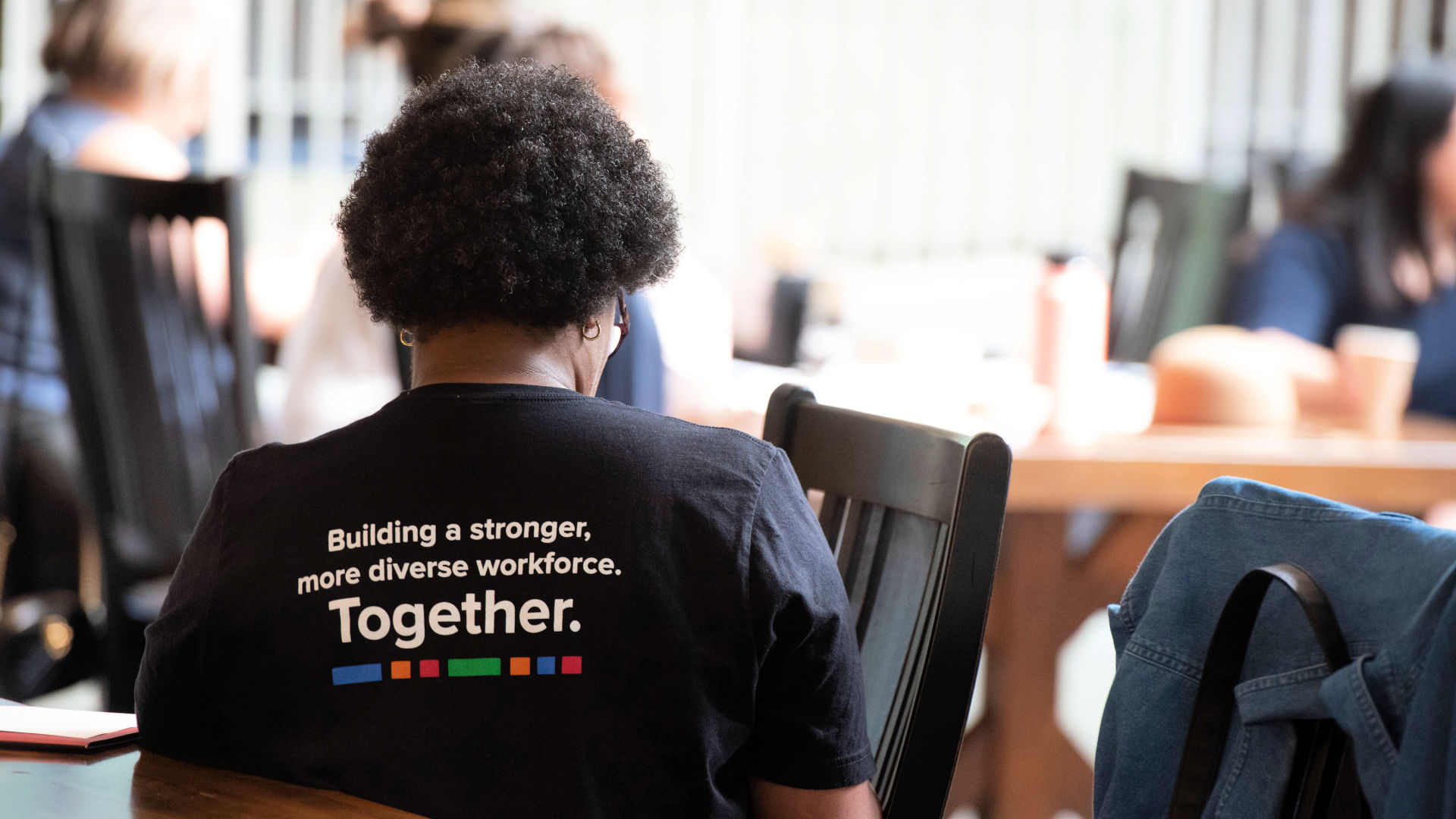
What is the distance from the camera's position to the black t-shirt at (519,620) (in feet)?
2.70

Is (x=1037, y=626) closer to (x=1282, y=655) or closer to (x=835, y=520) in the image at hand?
(x=835, y=520)

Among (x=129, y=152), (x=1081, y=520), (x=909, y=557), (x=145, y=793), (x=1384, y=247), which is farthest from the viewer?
(x=1384, y=247)

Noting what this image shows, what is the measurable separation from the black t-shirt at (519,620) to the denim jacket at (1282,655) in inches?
7.4

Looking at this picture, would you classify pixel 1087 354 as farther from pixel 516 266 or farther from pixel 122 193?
pixel 122 193

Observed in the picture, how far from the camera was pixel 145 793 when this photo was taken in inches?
30.5

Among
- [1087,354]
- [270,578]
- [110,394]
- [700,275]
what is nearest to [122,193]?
[110,394]

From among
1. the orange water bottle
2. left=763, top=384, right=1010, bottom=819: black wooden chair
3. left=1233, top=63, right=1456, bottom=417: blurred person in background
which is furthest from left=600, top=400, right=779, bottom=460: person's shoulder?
left=1233, top=63, right=1456, bottom=417: blurred person in background

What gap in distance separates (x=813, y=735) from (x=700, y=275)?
4.36 feet

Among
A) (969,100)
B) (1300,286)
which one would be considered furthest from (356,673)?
(969,100)

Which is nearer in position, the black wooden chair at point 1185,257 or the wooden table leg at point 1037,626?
the wooden table leg at point 1037,626

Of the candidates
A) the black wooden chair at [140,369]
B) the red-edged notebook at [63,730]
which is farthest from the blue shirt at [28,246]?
the red-edged notebook at [63,730]

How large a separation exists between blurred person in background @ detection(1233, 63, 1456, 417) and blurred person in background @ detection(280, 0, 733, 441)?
107cm

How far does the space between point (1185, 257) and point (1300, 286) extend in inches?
18.3

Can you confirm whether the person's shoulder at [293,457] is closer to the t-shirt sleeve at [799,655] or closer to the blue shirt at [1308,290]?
the t-shirt sleeve at [799,655]
